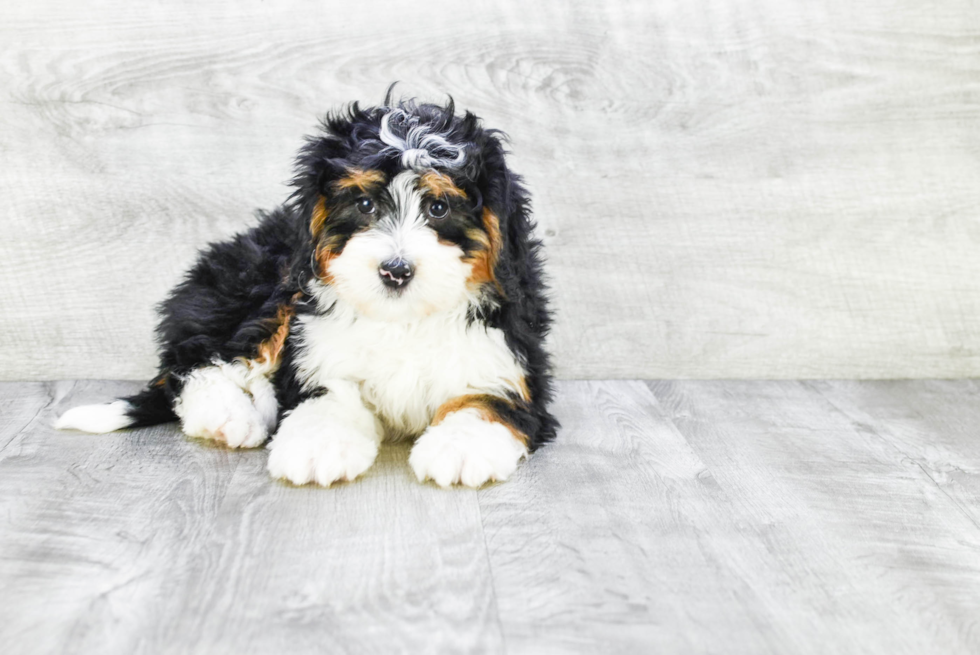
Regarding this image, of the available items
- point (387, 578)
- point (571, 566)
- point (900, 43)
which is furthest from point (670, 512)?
point (900, 43)

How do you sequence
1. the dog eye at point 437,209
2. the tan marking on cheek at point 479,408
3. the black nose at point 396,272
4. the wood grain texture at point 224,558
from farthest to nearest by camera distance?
the tan marking on cheek at point 479,408
the dog eye at point 437,209
the black nose at point 396,272
the wood grain texture at point 224,558

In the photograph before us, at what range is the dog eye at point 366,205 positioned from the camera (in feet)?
7.09

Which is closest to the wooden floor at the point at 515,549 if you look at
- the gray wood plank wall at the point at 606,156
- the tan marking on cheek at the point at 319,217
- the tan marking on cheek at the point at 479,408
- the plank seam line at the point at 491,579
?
the plank seam line at the point at 491,579

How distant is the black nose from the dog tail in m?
0.87

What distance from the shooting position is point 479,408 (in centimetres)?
228

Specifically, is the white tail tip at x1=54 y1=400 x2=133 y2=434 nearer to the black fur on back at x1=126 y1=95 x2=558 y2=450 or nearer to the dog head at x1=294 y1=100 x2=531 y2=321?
the black fur on back at x1=126 y1=95 x2=558 y2=450

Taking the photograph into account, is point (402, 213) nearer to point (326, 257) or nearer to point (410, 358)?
point (326, 257)

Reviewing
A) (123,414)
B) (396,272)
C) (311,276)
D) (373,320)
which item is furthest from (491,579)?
(123,414)

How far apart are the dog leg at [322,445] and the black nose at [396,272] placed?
0.39 metres

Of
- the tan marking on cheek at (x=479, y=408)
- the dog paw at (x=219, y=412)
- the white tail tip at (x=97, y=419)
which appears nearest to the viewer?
the tan marking on cheek at (x=479, y=408)

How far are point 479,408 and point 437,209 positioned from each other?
1.65 ft

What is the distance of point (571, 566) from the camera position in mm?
1794

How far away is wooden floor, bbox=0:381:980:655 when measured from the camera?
1561 millimetres

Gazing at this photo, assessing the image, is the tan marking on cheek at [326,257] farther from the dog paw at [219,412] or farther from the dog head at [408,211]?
the dog paw at [219,412]
